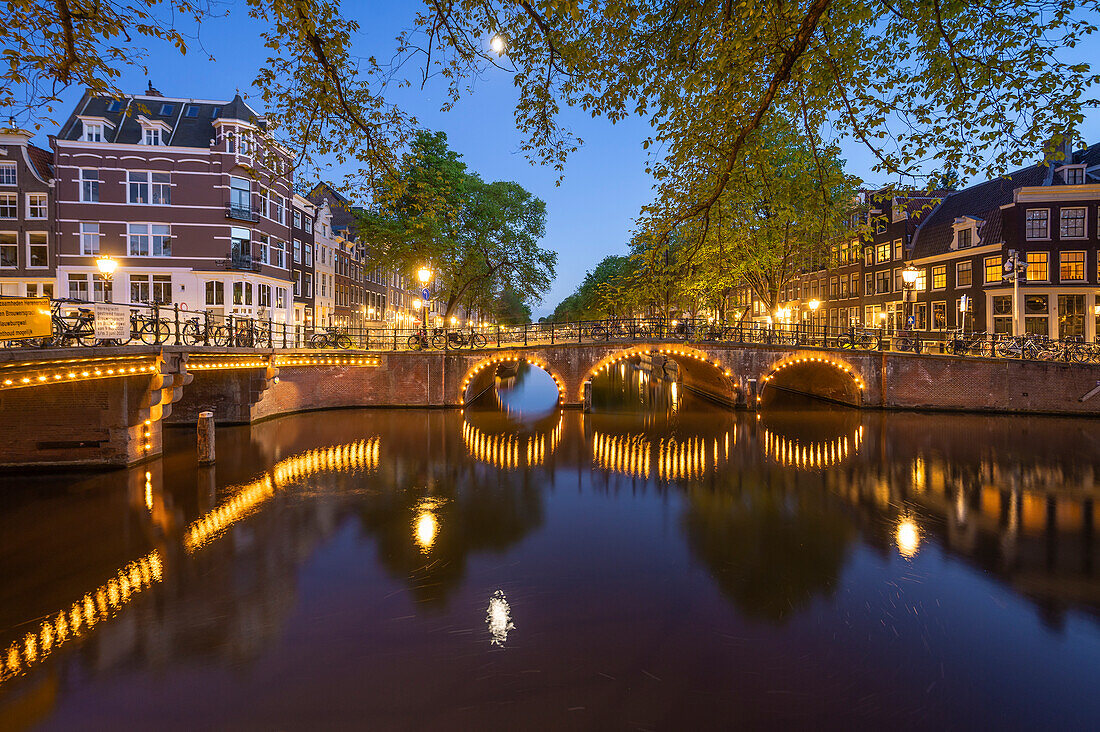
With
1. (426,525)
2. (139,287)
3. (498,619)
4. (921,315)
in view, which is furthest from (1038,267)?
(139,287)

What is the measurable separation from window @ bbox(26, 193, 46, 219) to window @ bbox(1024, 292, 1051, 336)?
53718 millimetres

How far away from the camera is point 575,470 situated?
50.6 feet

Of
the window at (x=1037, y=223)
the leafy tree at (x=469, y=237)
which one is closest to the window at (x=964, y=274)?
the window at (x=1037, y=223)

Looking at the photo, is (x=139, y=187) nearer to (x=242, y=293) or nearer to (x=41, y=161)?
(x=41, y=161)

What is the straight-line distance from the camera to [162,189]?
28266 millimetres

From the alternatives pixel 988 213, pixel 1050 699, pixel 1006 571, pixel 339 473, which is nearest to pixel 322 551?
pixel 339 473

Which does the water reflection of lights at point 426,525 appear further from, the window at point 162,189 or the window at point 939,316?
the window at point 939,316

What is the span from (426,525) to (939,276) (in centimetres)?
3783

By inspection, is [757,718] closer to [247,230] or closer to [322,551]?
[322,551]

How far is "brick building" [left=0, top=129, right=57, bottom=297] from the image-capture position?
90.6ft

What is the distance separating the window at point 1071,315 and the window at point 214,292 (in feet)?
150

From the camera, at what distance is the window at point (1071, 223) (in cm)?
2895

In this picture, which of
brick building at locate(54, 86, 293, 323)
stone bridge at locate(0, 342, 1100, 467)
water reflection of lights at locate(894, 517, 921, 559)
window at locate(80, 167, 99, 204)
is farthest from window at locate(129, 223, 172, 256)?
water reflection of lights at locate(894, 517, 921, 559)

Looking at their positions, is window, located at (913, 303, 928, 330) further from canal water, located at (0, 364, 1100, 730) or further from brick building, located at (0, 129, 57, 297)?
brick building, located at (0, 129, 57, 297)
